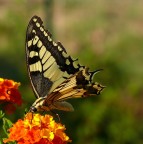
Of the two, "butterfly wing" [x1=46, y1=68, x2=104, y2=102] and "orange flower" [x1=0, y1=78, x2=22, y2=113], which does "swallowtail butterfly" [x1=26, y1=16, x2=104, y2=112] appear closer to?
"butterfly wing" [x1=46, y1=68, x2=104, y2=102]

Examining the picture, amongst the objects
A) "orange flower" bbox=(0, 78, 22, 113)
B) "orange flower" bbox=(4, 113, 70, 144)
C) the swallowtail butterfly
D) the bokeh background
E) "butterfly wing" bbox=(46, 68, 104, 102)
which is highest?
the bokeh background

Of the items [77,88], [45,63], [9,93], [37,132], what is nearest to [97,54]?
[45,63]

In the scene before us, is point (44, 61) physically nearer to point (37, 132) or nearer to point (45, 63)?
point (45, 63)

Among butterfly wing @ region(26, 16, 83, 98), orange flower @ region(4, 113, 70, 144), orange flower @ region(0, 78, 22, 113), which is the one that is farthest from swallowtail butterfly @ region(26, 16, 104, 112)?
orange flower @ region(4, 113, 70, 144)

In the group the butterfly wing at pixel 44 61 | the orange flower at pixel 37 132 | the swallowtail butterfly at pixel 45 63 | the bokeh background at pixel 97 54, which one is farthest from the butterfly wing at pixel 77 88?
the bokeh background at pixel 97 54

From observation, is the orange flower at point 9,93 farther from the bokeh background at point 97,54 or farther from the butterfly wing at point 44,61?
the bokeh background at point 97,54

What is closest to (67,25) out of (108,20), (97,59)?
(108,20)
